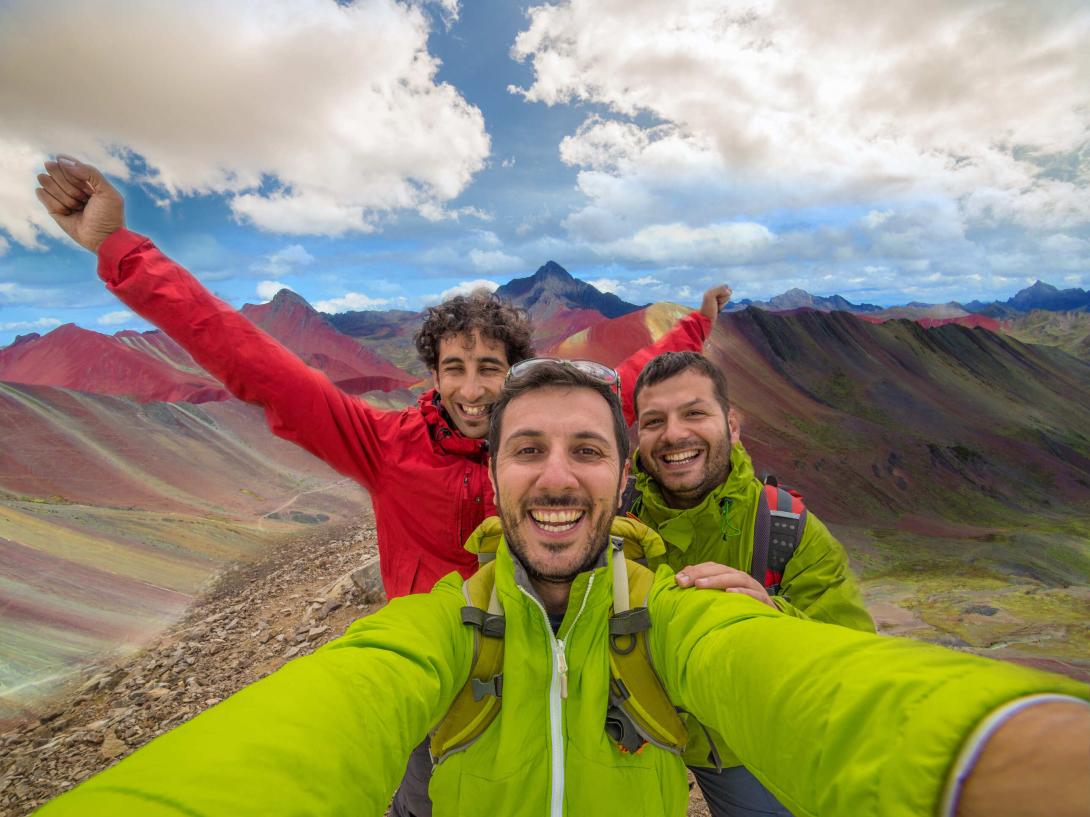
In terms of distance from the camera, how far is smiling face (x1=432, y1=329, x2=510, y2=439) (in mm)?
2461

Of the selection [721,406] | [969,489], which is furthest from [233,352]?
[969,489]

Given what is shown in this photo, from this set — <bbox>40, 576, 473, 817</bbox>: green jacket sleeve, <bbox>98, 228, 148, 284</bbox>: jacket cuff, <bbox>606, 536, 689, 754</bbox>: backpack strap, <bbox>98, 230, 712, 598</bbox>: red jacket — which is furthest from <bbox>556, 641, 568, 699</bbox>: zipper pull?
<bbox>98, 228, 148, 284</bbox>: jacket cuff

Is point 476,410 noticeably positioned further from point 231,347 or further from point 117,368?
point 117,368

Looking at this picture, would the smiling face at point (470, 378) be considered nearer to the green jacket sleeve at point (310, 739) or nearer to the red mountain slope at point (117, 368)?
the green jacket sleeve at point (310, 739)

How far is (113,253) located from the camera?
2162 millimetres

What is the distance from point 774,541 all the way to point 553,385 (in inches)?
51.6

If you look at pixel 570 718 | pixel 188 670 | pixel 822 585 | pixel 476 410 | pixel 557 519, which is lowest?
pixel 188 670

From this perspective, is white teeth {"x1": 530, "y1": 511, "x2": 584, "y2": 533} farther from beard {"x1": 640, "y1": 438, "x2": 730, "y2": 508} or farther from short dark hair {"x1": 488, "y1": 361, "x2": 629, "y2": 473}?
beard {"x1": 640, "y1": 438, "x2": 730, "y2": 508}

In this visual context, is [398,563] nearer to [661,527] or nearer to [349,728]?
[661,527]

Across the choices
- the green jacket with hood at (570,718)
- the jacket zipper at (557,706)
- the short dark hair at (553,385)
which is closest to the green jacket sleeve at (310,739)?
the green jacket with hood at (570,718)

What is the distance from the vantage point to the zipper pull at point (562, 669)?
4.61ft

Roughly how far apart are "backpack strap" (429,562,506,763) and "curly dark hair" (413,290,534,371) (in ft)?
4.97

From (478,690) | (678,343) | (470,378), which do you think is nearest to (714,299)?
(678,343)

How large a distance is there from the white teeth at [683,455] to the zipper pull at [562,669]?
4.44 ft
